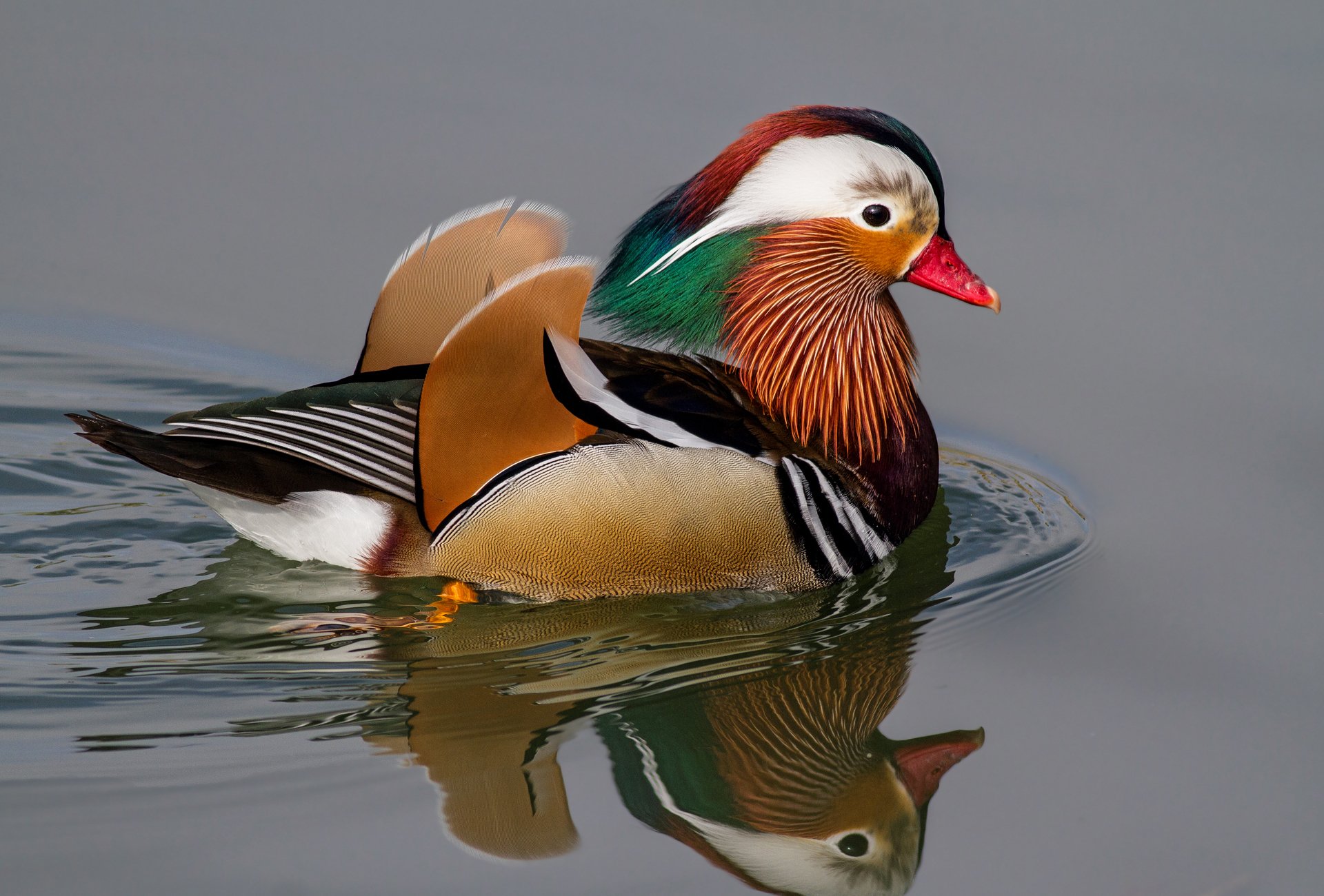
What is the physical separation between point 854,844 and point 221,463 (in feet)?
6.74

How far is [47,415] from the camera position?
18.2 feet

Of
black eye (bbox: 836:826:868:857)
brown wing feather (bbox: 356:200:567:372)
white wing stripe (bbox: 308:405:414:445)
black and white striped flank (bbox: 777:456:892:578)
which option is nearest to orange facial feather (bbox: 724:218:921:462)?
black and white striped flank (bbox: 777:456:892:578)

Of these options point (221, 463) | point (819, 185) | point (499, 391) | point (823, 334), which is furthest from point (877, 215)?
point (221, 463)

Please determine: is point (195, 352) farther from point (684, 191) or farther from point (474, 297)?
point (684, 191)

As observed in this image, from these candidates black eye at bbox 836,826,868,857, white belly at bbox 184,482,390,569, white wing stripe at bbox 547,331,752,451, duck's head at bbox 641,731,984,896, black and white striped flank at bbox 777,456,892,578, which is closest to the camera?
duck's head at bbox 641,731,984,896

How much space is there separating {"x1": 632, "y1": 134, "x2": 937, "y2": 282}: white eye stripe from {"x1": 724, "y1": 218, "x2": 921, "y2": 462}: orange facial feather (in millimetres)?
80

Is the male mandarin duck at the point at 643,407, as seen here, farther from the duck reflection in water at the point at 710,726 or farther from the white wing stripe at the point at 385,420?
the duck reflection in water at the point at 710,726

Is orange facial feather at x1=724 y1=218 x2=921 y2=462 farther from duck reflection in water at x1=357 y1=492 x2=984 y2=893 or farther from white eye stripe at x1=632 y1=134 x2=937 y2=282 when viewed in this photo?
duck reflection in water at x1=357 y1=492 x2=984 y2=893

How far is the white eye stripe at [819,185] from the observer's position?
4.59 m

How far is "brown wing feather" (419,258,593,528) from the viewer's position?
13.7ft

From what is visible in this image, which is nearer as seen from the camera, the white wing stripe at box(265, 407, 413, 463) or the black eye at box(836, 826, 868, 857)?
the black eye at box(836, 826, 868, 857)

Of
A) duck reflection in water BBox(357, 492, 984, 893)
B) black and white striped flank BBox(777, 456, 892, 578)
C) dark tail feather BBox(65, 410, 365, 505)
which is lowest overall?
duck reflection in water BBox(357, 492, 984, 893)

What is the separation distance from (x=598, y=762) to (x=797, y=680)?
722 mm

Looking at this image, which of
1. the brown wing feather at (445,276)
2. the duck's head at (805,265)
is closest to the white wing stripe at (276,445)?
the brown wing feather at (445,276)
